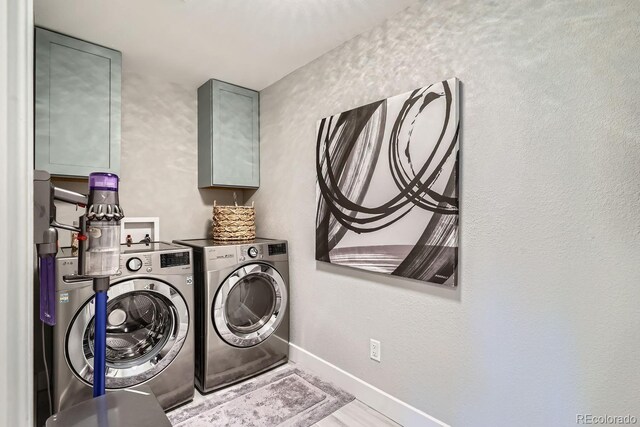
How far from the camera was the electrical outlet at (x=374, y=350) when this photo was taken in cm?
186

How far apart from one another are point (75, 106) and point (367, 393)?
8.16 feet

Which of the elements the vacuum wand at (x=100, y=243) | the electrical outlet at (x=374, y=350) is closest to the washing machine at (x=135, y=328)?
the vacuum wand at (x=100, y=243)

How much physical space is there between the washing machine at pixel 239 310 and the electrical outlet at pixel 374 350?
79 cm

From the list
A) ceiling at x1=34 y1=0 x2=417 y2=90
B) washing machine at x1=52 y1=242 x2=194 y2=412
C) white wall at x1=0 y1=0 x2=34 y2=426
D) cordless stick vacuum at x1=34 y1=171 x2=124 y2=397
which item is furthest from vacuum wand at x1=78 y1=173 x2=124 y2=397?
ceiling at x1=34 y1=0 x2=417 y2=90

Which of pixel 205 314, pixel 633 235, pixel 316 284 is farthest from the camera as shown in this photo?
pixel 316 284

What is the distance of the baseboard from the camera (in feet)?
5.50

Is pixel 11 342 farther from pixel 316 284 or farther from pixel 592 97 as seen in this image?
pixel 316 284

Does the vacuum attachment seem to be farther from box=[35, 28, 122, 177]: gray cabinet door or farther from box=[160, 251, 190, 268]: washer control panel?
box=[35, 28, 122, 177]: gray cabinet door

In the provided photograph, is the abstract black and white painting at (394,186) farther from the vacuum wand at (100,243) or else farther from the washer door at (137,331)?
the vacuum wand at (100,243)

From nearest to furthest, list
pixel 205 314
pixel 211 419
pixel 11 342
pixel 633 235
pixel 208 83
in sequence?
pixel 11 342, pixel 633 235, pixel 211 419, pixel 205 314, pixel 208 83

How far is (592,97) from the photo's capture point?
1161 millimetres

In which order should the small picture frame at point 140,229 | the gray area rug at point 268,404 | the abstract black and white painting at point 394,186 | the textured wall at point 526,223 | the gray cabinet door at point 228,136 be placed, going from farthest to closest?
the gray cabinet door at point 228,136 → the small picture frame at point 140,229 → the gray area rug at point 268,404 → the abstract black and white painting at point 394,186 → the textured wall at point 526,223

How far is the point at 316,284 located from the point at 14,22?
205 centimetres

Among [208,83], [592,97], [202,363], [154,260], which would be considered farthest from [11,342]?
[208,83]
